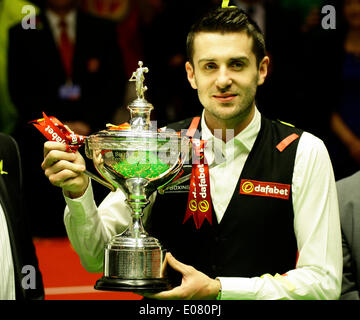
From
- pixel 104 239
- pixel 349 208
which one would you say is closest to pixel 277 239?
pixel 349 208

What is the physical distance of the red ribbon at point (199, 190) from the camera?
5.89ft

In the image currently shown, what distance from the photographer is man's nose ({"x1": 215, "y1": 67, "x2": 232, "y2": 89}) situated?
1800 millimetres

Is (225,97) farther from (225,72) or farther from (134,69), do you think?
(134,69)

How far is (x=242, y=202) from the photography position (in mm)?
1894

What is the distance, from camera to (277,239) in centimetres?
188

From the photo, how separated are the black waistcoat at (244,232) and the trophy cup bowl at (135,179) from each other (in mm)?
246

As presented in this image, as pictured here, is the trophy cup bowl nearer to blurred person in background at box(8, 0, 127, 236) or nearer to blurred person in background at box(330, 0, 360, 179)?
blurred person in background at box(8, 0, 127, 236)

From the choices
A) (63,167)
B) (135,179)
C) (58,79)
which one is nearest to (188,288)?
(135,179)

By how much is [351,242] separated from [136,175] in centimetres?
72

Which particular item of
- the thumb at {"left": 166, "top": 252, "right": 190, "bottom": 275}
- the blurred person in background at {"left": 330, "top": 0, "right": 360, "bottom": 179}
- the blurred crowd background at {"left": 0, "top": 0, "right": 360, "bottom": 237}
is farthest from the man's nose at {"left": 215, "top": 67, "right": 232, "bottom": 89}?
the blurred person in background at {"left": 330, "top": 0, "right": 360, "bottom": 179}

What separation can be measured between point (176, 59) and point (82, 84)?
0.48 m

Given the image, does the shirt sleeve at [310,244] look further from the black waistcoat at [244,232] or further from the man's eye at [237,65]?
the man's eye at [237,65]

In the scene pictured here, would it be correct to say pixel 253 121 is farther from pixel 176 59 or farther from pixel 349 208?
pixel 176 59

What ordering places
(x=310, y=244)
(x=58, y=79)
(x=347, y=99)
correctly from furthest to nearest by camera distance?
1. (x=347, y=99)
2. (x=58, y=79)
3. (x=310, y=244)
